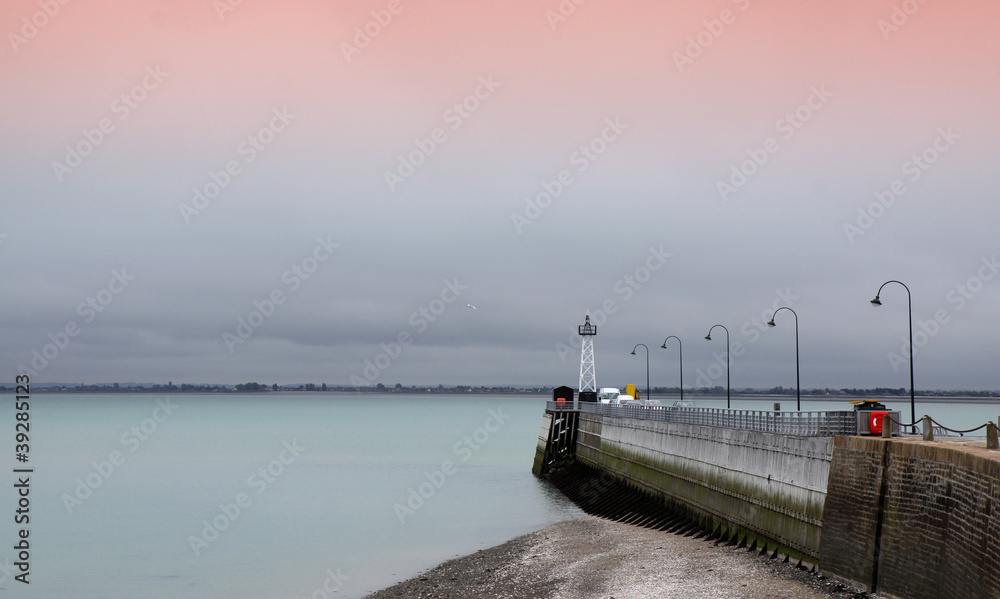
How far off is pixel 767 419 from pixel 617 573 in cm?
827

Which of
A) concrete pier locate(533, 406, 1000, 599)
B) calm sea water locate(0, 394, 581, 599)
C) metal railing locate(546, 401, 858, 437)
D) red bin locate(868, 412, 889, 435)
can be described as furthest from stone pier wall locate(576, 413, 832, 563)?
calm sea water locate(0, 394, 581, 599)

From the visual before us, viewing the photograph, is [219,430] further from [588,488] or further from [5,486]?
[588,488]

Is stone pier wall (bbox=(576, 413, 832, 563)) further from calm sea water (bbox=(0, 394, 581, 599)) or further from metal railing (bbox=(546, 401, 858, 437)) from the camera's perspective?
calm sea water (bbox=(0, 394, 581, 599))

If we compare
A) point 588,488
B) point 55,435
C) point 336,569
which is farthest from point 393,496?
point 55,435

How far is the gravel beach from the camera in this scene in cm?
2502

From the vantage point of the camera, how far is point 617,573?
29.7 m

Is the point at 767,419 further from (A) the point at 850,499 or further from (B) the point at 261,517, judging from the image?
(B) the point at 261,517

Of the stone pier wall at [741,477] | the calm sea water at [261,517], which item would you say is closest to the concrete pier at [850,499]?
the stone pier wall at [741,477]

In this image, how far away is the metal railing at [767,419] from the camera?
27719 mm

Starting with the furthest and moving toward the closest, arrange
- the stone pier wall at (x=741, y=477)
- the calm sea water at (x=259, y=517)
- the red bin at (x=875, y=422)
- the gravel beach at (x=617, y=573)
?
the calm sea water at (x=259, y=517) < the stone pier wall at (x=741, y=477) < the red bin at (x=875, y=422) < the gravel beach at (x=617, y=573)

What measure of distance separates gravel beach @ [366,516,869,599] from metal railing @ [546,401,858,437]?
14.6 feet

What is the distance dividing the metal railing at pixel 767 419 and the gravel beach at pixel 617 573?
14.6 feet

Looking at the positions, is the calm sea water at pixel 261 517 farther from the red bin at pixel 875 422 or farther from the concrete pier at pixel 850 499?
the red bin at pixel 875 422

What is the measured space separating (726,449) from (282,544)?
23.3 metres
